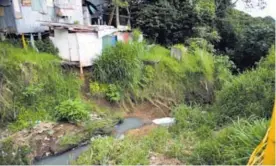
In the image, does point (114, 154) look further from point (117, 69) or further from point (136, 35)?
point (136, 35)

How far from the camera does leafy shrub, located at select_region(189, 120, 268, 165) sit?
3.91 metres

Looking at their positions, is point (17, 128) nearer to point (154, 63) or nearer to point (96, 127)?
point (96, 127)

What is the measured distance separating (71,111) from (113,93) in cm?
180

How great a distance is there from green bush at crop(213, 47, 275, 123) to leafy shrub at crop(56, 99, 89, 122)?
11.0ft

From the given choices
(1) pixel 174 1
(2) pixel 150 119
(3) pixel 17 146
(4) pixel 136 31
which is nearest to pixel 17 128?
(3) pixel 17 146

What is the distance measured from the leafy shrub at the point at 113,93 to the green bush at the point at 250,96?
9.87 ft

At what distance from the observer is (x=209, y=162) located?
14.8 feet

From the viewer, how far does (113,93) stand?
855 centimetres

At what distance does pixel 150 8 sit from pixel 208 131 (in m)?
6.82

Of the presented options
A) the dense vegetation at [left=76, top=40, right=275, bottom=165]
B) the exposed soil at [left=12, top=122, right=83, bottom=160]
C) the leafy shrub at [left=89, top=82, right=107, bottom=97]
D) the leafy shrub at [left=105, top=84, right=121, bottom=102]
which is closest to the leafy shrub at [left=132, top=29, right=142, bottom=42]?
the dense vegetation at [left=76, top=40, right=275, bottom=165]

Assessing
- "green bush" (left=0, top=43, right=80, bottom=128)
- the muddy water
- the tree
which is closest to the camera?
the muddy water

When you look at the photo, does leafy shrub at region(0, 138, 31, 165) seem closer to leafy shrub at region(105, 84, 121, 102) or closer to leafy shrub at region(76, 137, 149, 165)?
leafy shrub at region(76, 137, 149, 165)

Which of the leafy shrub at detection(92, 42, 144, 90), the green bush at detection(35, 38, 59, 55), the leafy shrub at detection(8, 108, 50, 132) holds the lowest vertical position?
the leafy shrub at detection(8, 108, 50, 132)

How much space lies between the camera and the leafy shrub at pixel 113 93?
27.9ft
